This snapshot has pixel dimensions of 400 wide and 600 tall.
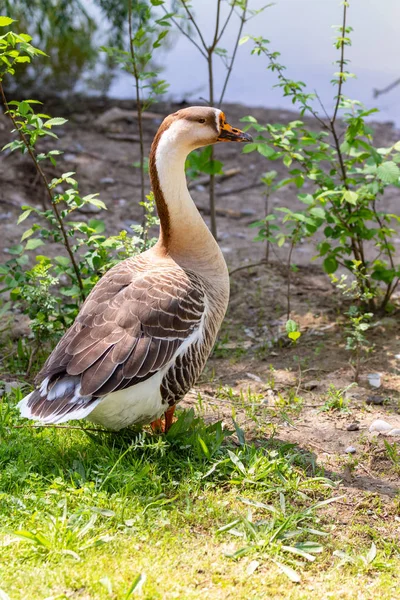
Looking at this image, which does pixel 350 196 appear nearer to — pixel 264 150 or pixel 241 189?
pixel 264 150

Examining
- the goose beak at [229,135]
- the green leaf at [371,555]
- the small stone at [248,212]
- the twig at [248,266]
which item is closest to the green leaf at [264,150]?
the goose beak at [229,135]

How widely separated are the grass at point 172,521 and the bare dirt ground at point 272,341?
8.5 inches

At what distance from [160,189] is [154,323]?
0.70 metres

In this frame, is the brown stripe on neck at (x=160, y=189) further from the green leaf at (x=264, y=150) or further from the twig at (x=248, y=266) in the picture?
the twig at (x=248, y=266)

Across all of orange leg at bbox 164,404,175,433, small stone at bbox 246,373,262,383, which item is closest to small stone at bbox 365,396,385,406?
small stone at bbox 246,373,262,383

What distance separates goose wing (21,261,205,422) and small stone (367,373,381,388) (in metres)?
1.33

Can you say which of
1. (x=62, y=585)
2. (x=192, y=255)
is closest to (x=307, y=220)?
(x=192, y=255)

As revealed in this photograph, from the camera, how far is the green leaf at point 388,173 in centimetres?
385

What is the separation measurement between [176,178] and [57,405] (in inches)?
48.1

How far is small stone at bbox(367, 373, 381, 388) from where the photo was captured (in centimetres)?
410

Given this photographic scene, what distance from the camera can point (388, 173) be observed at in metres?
3.86

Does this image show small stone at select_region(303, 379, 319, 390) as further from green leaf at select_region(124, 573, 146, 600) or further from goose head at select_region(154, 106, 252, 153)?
green leaf at select_region(124, 573, 146, 600)

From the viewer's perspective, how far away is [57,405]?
2949mm

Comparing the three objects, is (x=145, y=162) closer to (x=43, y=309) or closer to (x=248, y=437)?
(x=43, y=309)
